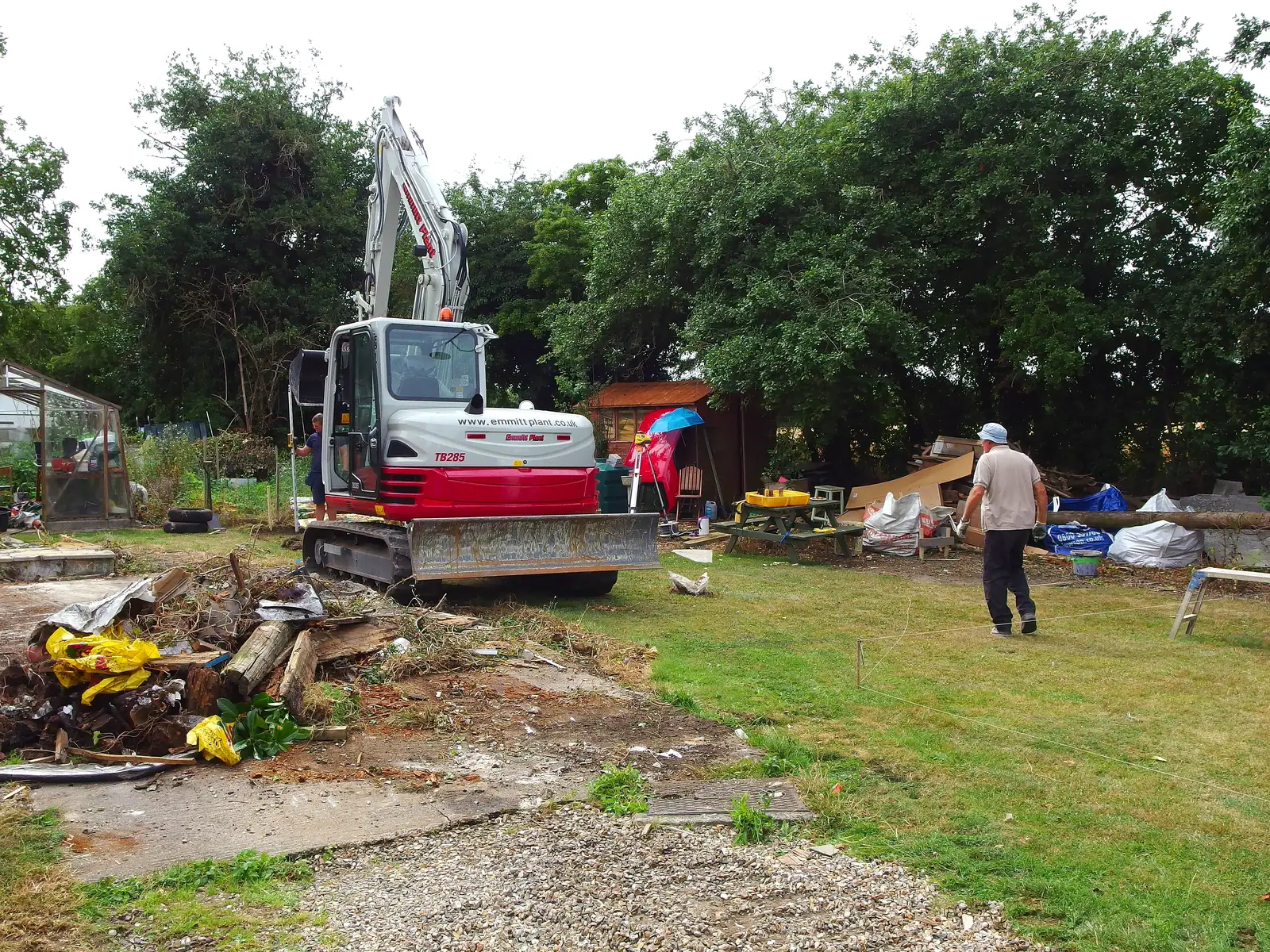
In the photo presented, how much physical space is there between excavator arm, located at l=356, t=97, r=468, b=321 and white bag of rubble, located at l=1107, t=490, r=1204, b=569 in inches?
373

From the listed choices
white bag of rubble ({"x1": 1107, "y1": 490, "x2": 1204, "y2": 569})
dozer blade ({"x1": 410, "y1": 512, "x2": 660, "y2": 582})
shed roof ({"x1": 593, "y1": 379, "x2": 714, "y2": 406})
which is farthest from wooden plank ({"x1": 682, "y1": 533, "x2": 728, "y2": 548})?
white bag of rubble ({"x1": 1107, "y1": 490, "x2": 1204, "y2": 569})

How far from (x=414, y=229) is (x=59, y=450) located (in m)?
9.99

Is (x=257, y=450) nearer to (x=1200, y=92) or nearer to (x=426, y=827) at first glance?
(x=1200, y=92)

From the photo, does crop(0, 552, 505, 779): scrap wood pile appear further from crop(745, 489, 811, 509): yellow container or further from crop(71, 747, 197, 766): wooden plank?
crop(745, 489, 811, 509): yellow container

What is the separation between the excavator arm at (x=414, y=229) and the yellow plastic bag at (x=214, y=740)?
5.86 meters

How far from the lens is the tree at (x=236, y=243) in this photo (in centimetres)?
2744

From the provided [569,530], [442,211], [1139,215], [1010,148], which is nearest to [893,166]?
[1010,148]

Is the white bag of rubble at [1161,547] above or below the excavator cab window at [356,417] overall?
below

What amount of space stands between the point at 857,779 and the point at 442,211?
7764 millimetres

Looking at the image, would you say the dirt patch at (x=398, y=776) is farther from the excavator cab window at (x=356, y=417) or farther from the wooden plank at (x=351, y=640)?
the excavator cab window at (x=356, y=417)

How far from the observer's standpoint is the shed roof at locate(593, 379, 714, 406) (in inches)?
712

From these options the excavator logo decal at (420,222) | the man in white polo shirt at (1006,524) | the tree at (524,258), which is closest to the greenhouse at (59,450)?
the excavator logo decal at (420,222)

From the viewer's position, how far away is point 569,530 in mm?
9773

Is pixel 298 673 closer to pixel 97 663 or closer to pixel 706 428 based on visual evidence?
pixel 97 663
